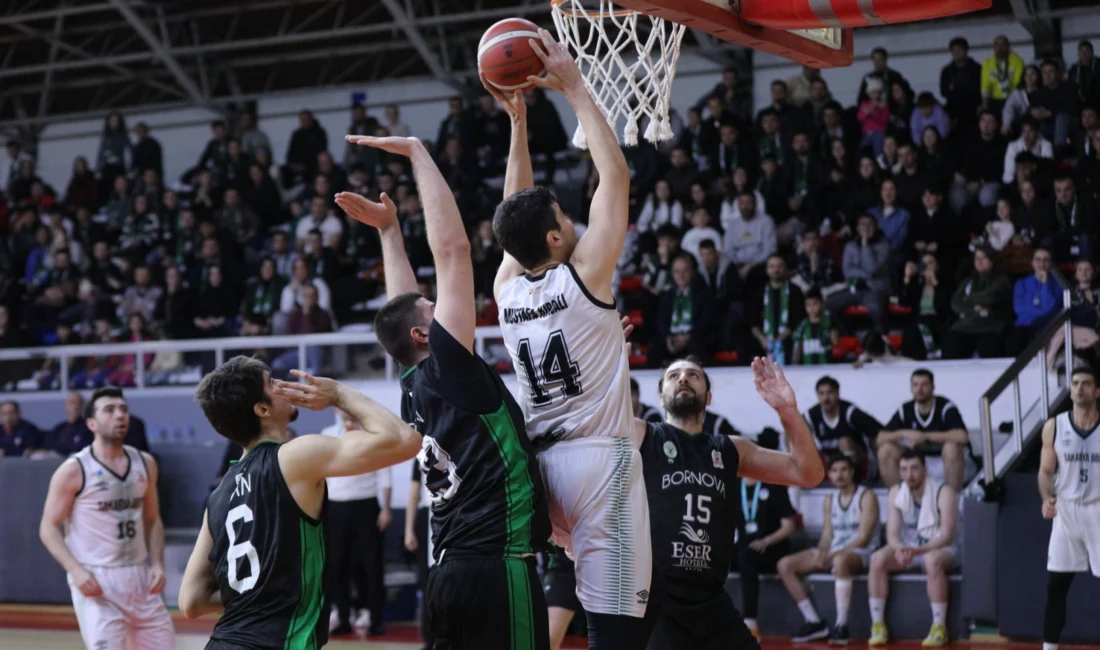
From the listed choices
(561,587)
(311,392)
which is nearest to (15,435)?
(561,587)

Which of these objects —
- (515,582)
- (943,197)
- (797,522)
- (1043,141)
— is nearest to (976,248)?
(943,197)

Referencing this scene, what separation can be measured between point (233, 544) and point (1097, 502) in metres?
7.16

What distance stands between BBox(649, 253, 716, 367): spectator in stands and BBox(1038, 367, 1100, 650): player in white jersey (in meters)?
4.09

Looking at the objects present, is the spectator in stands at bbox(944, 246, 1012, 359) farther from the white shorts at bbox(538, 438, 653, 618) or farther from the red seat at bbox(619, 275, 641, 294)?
the white shorts at bbox(538, 438, 653, 618)

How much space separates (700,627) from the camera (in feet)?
16.9

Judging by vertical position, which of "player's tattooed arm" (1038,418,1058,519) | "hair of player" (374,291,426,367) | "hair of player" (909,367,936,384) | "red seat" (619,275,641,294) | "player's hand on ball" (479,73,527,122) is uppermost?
"red seat" (619,275,641,294)

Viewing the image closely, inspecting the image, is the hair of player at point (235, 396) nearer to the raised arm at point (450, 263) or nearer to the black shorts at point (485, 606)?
the raised arm at point (450, 263)

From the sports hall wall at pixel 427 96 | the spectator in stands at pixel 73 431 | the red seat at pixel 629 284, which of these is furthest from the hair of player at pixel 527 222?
the sports hall wall at pixel 427 96

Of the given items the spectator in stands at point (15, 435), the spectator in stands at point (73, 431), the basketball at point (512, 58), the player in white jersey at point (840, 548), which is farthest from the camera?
the spectator in stands at point (15, 435)

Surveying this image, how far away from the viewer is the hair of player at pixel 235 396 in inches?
159

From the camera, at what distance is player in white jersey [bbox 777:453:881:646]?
1038cm

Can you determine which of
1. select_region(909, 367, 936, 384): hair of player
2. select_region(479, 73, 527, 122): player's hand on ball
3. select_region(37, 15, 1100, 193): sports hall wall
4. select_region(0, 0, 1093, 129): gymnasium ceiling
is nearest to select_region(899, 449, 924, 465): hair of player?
select_region(909, 367, 936, 384): hair of player

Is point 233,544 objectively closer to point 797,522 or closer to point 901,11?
point 901,11

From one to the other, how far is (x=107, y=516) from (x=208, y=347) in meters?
7.15
